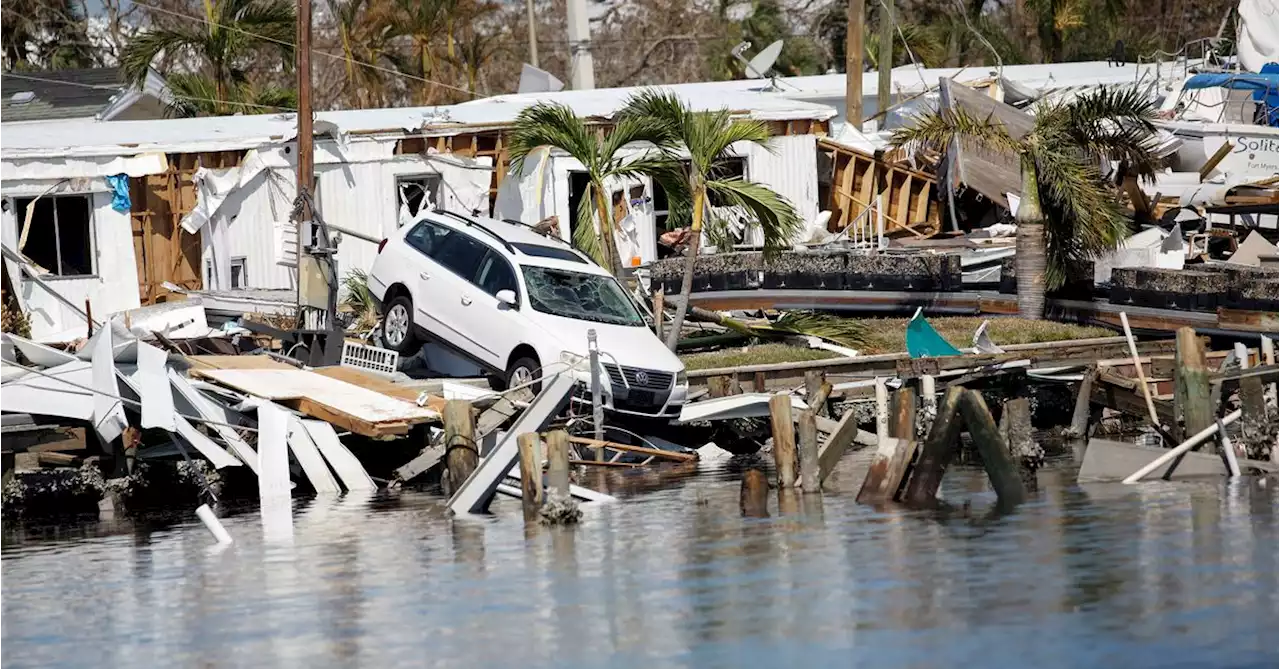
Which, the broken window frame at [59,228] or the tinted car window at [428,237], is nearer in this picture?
the tinted car window at [428,237]

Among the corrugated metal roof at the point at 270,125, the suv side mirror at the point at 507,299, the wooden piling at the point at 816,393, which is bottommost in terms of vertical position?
the wooden piling at the point at 816,393

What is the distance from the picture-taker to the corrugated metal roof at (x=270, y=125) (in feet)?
97.8

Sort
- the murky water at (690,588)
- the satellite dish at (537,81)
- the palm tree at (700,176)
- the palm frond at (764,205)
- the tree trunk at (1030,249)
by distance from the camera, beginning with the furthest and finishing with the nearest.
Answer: the satellite dish at (537,81), the tree trunk at (1030,249), the palm tree at (700,176), the palm frond at (764,205), the murky water at (690,588)

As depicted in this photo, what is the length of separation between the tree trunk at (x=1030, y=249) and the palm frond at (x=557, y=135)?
6026 mm

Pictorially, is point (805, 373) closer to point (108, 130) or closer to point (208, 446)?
point (208, 446)

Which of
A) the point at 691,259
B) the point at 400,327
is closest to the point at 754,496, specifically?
the point at 400,327

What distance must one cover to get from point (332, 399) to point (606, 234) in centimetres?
708

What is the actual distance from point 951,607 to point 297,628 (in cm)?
449

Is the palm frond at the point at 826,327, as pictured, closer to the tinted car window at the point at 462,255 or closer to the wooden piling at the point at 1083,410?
the wooden piling at the point at 1083,410

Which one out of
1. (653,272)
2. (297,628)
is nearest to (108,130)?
(653,272)

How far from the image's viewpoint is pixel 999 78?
36344mm

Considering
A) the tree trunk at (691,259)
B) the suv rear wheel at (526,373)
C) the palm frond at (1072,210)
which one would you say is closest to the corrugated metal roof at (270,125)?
the tree trunk at (691,259)

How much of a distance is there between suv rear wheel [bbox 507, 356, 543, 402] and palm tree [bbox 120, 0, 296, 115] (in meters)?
14.8

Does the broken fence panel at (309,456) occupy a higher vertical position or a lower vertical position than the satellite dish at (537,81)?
lower
